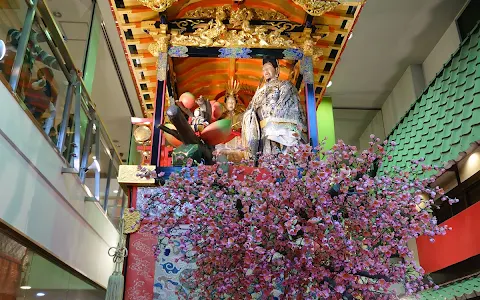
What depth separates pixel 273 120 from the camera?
3.79 metres

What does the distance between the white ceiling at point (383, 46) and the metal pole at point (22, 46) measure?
184 inches

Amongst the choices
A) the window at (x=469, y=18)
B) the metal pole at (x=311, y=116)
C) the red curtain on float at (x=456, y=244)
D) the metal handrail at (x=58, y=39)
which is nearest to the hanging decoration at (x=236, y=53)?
the metal pole at (x=311, y=116)

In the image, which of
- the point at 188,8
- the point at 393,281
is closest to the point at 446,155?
the point at 188,8

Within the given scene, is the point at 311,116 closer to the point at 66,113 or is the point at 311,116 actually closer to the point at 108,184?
the point at 66,113

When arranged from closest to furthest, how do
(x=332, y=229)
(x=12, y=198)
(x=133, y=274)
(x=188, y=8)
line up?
(x=332, y=229) < (x=12, y=198) < (x=133, y=274) < (x=188, y=8)

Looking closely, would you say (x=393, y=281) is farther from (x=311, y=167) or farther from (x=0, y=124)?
(x=0, y=124)

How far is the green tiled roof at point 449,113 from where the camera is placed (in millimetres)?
4887

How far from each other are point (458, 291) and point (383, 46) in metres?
4.09

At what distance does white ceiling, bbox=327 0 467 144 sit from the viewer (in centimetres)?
662

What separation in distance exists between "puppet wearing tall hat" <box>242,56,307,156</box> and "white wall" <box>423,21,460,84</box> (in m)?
3.59

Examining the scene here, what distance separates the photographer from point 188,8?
4250mm

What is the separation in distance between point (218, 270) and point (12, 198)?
1.45 metres

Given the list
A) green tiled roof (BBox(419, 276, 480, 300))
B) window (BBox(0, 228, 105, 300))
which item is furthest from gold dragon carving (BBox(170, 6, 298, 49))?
green tiled roof (BBox(419, 276, 480, 300))

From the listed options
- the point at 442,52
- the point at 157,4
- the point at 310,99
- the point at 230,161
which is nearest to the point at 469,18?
the point at 442,52
